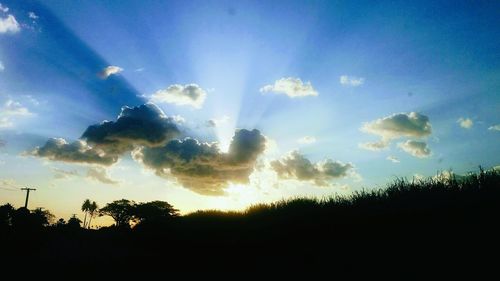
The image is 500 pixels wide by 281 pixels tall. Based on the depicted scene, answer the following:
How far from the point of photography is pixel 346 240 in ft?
45.9

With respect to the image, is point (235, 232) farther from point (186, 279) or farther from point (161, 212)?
point (161, 212)

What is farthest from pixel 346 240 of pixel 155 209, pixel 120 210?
pixel 120 210

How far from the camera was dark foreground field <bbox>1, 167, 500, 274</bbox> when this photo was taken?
10266 mm

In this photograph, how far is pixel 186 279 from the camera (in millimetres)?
14609

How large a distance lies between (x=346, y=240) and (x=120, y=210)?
301 ft

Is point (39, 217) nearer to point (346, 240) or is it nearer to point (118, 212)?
point (118, 212)

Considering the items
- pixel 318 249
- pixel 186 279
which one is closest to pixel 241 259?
Result: pixel 186 279

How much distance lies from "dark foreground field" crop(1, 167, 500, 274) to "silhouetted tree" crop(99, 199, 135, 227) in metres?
67.6

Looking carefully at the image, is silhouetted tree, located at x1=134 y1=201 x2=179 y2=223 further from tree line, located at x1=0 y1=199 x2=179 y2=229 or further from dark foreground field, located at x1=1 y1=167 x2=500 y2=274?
dark foreground field, located at x1=1 y1=167 x2=500 y2=274

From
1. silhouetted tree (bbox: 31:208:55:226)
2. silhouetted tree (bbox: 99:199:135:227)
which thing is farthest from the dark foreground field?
silhouetted tree (bbox: 99:199:135:227)

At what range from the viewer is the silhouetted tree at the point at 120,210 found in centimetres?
9069

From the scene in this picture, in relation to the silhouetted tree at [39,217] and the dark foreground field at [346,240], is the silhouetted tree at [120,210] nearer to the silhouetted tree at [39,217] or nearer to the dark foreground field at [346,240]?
the silhouetted tree at [39,217]

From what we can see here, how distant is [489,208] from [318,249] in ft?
20.4

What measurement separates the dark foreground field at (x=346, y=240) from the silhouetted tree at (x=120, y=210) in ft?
222
